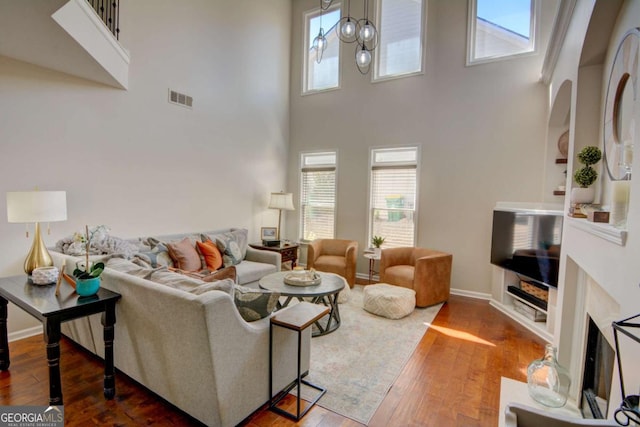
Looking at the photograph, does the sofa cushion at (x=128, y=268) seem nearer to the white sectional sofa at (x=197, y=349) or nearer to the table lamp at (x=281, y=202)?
the white sectional sofa at (x=197, y=349)

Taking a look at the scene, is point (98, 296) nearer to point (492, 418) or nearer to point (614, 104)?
point (492, 418)

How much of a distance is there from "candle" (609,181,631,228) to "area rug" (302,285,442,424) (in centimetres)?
187

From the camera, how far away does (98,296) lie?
2.12 meters

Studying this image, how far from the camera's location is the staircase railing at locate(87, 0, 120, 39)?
10.7 feet

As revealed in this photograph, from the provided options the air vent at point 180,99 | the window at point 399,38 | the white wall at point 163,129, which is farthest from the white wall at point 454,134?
the air vent at point 180,99

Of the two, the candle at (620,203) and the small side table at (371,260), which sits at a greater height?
the candle at (620,203)

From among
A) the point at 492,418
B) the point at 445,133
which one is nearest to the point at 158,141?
the point at 445,133

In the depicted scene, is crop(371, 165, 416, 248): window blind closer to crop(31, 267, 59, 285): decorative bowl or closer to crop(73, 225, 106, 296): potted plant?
crop(73, 225, 106, 296): potted plant

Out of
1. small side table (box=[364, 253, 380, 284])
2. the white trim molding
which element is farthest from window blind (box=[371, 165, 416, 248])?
the white trim molding

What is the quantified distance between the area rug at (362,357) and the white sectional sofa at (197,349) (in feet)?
1.29

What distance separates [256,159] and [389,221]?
106 inches

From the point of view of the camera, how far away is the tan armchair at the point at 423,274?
13.5 ft

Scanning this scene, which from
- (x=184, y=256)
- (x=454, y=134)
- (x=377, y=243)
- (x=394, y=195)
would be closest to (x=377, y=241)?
(x=377, y=243)

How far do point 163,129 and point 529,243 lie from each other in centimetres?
499
